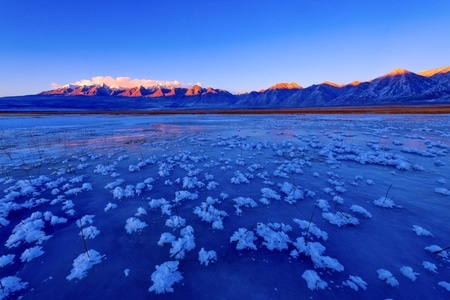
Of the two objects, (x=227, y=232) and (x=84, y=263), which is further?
(x=227, y=232)

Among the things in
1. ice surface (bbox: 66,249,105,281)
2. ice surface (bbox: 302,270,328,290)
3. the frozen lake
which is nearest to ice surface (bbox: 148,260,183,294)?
the frozen lake

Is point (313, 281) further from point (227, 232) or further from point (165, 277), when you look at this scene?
point (165, 277)

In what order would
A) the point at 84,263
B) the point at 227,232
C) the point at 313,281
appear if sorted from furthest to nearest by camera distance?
the point at 227,232
the point at 84,263
the point at 313,281

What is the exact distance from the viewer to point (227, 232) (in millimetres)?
4633

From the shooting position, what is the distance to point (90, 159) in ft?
35.8

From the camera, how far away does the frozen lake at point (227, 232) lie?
10.8 ft

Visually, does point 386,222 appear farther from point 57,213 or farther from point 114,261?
point 57,213

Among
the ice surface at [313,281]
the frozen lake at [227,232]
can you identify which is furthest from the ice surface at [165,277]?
the ice surface at [313,281]

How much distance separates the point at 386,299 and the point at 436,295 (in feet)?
2.61

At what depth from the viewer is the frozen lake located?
3295mm

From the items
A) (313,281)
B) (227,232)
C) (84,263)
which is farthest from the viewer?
(227,232)

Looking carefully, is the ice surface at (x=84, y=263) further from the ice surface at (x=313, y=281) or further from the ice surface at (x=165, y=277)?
the ice surface at (x=313, y=281)

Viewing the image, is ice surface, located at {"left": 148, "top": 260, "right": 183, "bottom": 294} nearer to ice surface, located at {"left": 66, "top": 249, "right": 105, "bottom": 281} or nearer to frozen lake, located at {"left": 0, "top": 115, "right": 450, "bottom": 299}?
frozen lake, located at {"left": 0, "top": 115, "right": 450, "bottom": 299}

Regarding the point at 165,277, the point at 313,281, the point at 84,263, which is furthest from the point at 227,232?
the point at 84,263
